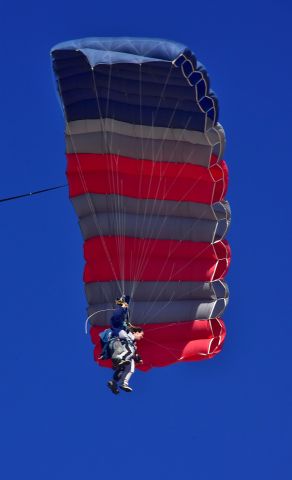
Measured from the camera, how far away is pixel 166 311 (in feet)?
81.6

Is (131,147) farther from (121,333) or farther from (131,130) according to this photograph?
(121,333)

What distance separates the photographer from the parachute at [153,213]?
24.6 meters

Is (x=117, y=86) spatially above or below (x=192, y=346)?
above

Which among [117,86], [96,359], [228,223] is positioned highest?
[117,86]

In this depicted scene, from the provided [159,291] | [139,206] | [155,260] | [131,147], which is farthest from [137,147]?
[159,291]

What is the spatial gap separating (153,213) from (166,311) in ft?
4.50

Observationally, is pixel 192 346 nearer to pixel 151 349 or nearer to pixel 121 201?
pixel 151 349

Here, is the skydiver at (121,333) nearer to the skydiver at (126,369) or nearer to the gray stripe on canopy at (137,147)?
the skydiver at (126,369)

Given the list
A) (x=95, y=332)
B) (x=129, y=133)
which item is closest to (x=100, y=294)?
(x=95, y=332)

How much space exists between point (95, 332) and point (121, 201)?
6.04 ft

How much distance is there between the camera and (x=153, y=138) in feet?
Result: 81.5

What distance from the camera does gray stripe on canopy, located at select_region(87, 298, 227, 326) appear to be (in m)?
24.8

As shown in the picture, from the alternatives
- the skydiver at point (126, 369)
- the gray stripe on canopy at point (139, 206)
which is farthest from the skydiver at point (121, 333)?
the gray stripe on canopy at point (139, 206)

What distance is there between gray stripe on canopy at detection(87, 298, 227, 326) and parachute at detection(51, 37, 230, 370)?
14 mm
